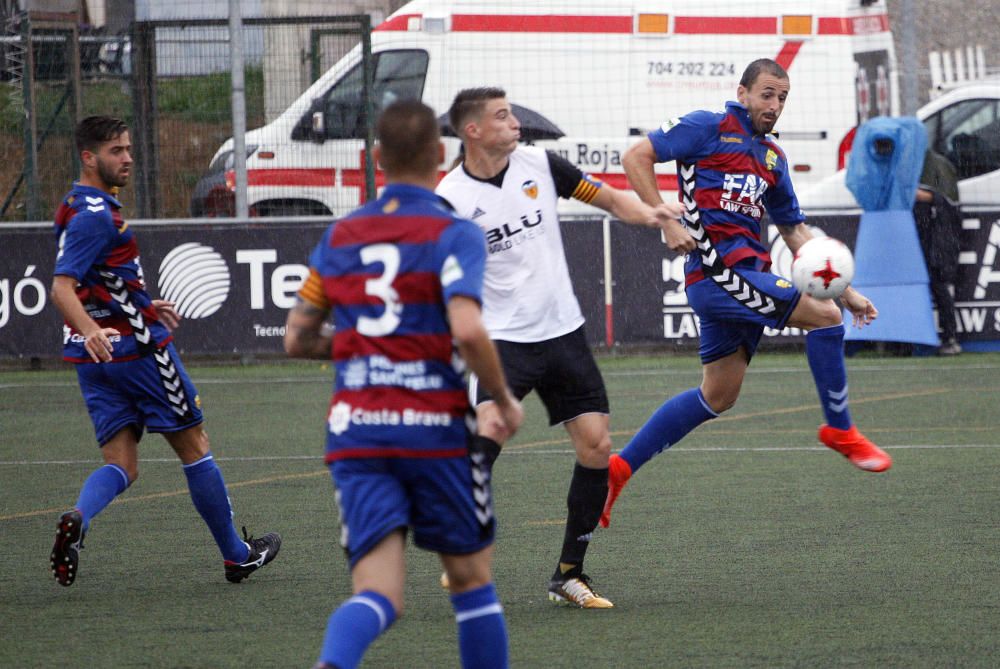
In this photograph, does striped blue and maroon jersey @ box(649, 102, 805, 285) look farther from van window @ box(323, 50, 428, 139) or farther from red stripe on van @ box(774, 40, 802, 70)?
red stripe on van @ box(774, 40, 802, 70)

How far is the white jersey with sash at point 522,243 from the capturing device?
585 cm

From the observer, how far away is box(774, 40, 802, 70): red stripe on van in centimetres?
1767

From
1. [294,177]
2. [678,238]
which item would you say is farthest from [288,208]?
[678,238]

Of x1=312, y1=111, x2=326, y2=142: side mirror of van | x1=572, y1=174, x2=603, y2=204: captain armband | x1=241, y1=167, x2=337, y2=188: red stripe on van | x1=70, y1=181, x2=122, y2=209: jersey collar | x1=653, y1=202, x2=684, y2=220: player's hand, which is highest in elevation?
x1=312, y1=111, x2=326, y2=142: side mirror of van

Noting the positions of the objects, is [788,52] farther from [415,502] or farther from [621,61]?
[415,502]

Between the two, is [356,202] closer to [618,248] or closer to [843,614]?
[618,248]

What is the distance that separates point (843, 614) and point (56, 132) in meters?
12.6

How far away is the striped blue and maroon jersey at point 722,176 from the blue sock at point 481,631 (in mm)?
3382

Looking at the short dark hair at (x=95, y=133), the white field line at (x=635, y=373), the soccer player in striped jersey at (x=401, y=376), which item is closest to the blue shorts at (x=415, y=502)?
the soccer player in striped jersey at (x=401, y=376)

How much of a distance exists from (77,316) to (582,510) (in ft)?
6.86

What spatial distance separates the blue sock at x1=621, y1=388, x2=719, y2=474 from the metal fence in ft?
31.4

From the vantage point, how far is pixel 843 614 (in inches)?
219

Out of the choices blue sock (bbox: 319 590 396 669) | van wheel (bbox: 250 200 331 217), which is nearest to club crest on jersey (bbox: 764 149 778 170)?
blue sock (bbox: 319 590 396 669)

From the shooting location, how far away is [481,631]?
405 centimetres
